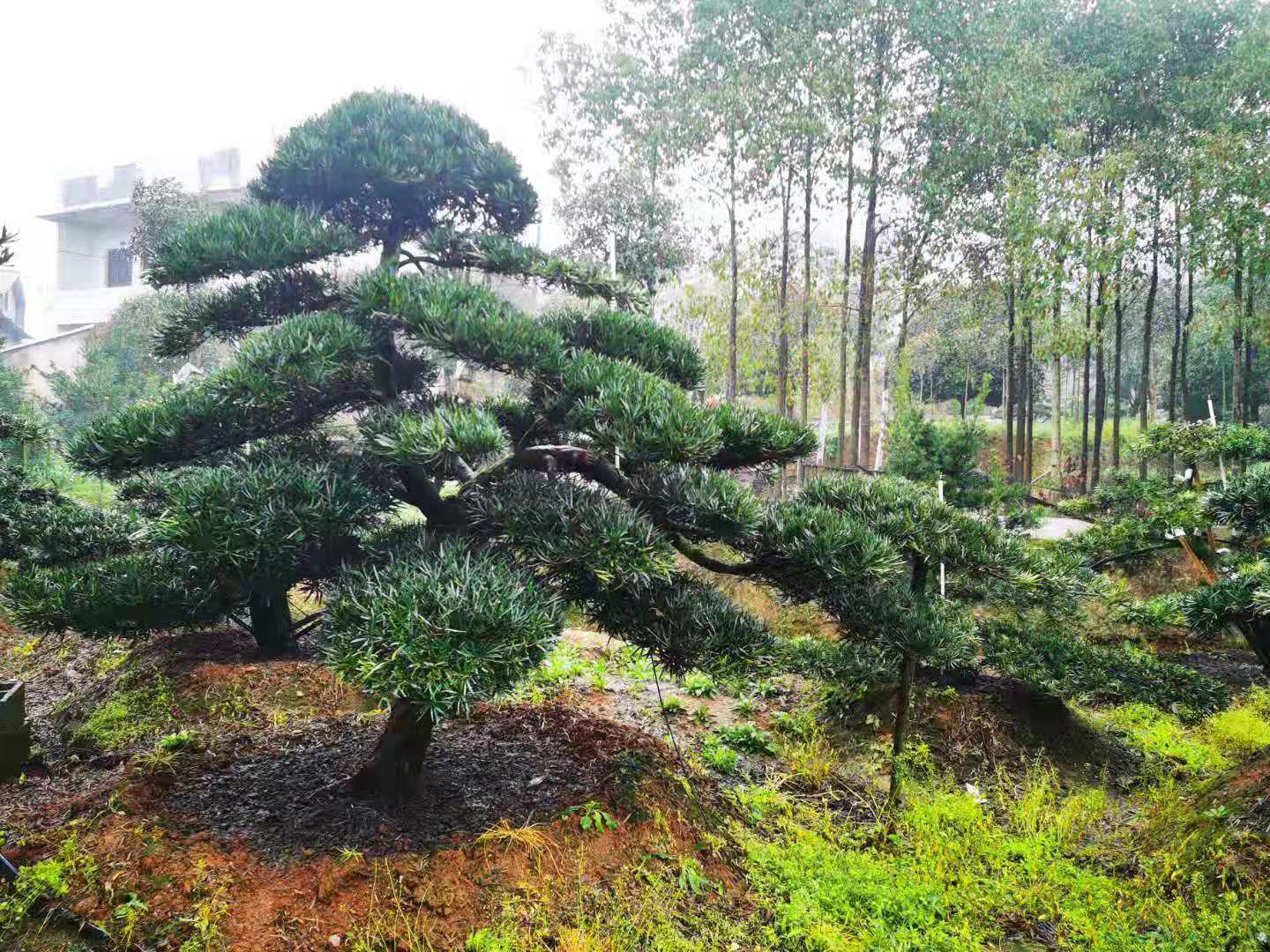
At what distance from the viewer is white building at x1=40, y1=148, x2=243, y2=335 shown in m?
10.4

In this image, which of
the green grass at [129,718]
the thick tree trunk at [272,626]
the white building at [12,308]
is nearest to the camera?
the green grass at [129,718]

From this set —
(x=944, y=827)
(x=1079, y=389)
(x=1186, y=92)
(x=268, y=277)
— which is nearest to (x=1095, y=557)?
(x=944, y=827)

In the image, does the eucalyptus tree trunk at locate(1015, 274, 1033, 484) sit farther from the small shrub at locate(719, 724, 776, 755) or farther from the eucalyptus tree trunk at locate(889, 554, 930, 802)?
the eucalyptus tree trunk at locate(889, 554, 930, 802)

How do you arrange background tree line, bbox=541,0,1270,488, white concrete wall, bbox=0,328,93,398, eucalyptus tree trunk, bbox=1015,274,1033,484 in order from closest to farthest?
background tree line, bbox=541,0,1270,488 → eucalyptus tree trunk, bbox=1015,274,1033,484 → white concrete wall, bbox=0,328,93,398

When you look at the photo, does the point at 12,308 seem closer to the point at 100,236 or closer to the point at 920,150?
the point at 100,236

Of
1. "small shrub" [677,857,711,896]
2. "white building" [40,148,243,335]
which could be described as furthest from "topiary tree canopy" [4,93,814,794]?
"white building" [40,148,243,335]

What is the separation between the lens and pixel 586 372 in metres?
2.25

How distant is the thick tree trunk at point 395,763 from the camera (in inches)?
94.9

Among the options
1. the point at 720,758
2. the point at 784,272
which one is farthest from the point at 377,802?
the point at 784,272

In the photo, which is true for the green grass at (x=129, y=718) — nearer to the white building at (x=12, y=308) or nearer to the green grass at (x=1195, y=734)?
the green grass at (x=1195, y=734)

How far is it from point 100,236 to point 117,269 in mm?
479

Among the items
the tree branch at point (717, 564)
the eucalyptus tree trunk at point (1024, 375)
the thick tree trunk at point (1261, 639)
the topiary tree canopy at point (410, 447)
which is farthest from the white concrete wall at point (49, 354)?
the thick tree trunk at point (1261, 639)

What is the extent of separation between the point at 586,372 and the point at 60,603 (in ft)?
5.58

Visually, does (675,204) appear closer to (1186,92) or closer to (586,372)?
(1186,92)
